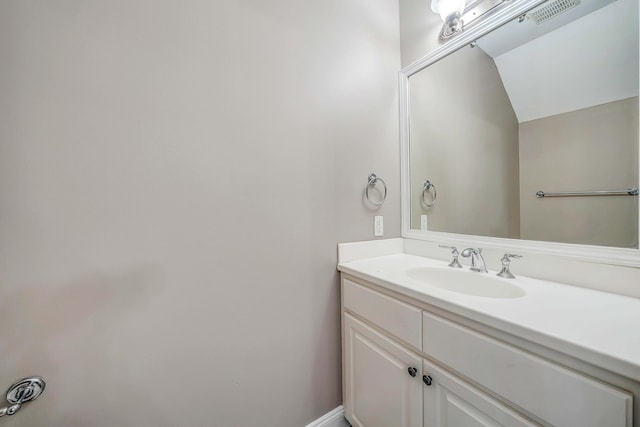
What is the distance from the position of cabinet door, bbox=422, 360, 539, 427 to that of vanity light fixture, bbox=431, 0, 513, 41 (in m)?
1.55

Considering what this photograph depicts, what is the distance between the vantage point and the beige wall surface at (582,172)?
797 millimetres

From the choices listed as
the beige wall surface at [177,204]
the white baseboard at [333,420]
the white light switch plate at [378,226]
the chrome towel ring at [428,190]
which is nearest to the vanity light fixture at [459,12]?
the beige wall surface at [177,204]

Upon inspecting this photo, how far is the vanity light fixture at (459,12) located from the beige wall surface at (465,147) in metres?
0.12

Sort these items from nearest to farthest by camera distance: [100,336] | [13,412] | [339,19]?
[13,412] < [100,336] < [339,19]

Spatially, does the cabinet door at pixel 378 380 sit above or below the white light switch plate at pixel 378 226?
below

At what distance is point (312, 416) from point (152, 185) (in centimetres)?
126

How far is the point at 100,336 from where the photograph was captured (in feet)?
2.46

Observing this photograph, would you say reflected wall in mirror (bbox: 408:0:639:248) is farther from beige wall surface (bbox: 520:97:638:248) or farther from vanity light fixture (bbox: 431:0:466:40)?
vanity light fixture (bbox: 431:0:466:40)

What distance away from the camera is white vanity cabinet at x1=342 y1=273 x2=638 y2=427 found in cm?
50

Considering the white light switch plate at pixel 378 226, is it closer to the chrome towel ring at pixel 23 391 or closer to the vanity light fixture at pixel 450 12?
the vanity light fixture at pixel 450 12

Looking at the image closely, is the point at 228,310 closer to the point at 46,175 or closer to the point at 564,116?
the point at 46,175

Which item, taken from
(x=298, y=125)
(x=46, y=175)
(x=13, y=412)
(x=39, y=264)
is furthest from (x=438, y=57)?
(x=13, y=412)

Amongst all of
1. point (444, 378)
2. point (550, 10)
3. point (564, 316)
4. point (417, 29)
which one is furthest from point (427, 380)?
point (417, 29)

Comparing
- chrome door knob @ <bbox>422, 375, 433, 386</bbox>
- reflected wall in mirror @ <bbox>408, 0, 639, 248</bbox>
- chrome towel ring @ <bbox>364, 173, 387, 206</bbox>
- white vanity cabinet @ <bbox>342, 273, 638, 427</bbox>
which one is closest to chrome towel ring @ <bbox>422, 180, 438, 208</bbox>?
reflected wall in mirror @ <bbox>408, 0, 639, 248</bbox>
